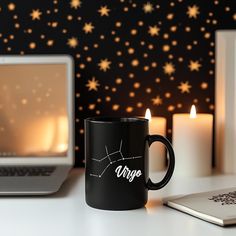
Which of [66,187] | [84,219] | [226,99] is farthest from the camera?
[226,99]

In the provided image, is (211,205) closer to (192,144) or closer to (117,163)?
(117,163)

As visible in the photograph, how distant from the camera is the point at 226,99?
3.49ft

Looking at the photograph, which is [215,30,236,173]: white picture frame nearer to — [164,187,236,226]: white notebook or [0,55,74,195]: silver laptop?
[164,187,236,226]: white notebook

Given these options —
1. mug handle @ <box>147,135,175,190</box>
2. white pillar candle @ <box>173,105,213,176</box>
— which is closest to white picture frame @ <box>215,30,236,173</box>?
white pillar candle @ <box>173,105,213,176</box>

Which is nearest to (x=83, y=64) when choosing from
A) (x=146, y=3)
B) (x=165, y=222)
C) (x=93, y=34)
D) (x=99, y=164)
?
(x=93, y=34)

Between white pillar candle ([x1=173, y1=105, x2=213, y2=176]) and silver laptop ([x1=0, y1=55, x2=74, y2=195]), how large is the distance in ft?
0.74

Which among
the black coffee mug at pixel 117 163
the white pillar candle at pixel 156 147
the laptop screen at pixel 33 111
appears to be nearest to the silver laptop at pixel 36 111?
the laptop screen at pixel 33 111

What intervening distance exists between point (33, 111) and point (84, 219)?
1.36 feet

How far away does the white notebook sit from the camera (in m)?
0.72

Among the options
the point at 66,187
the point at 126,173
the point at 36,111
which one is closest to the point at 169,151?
the point at 126,173

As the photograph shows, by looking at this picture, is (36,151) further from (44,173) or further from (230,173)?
(230,173)

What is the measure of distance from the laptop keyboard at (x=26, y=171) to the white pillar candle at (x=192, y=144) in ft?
0.86

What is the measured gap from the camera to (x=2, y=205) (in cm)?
83

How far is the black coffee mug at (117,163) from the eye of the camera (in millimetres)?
779
